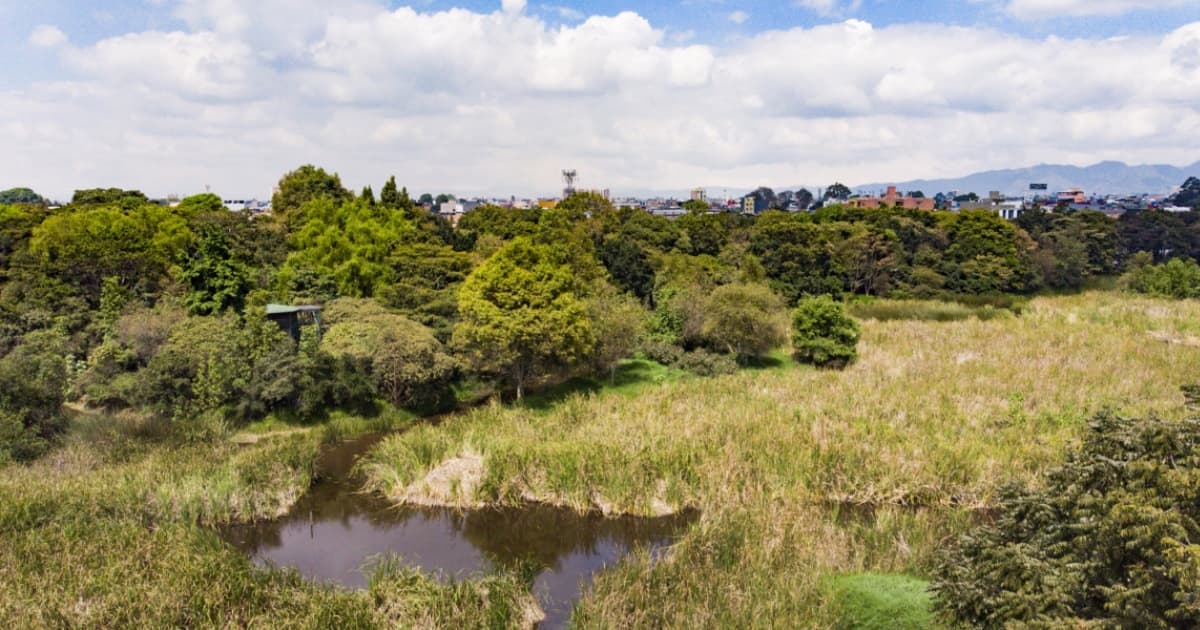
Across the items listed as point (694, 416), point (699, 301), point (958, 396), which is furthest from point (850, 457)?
point (699, 301)

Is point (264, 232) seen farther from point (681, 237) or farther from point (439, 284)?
point (681, 237)

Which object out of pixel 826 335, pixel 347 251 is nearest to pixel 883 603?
pixel 826 335

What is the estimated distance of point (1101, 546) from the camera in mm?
7750

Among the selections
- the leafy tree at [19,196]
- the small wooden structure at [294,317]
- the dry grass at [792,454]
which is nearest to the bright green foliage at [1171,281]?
the dry grass at [792,454]

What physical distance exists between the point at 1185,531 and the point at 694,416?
1286cm

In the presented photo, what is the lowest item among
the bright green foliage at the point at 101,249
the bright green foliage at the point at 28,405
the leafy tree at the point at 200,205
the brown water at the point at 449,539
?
the brown water at the point at 449,539

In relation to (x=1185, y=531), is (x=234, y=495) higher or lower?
lower

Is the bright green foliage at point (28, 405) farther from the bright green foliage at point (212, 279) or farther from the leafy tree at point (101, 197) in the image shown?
the leafy tree at point (101, 197)

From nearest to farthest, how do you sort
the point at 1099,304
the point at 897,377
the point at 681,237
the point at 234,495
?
the point at 234,495 < the point at 897,377 < the point at 1099,304 < the point at 681,237

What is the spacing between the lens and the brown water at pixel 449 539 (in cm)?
1331

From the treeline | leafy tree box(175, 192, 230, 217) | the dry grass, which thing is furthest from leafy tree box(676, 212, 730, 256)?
leafy tree box(175, 192, 230, 217)

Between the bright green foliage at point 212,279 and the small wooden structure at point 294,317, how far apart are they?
149cm

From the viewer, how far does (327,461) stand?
19266 millimetres

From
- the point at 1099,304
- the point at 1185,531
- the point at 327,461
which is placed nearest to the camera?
the point at 1185,531
